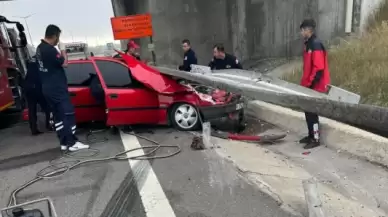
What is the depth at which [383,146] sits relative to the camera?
15.0 ft

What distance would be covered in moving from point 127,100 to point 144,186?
263 cm

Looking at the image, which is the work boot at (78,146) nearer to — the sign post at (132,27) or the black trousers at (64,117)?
the black trousers at (64,117)

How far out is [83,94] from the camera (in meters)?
7.22

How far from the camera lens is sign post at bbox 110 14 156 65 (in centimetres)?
1392

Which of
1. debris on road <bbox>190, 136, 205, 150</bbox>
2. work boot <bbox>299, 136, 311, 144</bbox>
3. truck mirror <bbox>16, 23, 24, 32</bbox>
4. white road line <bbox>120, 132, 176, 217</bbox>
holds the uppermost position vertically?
truck mirror <bbox>16, 23, 24, 32</bbox>

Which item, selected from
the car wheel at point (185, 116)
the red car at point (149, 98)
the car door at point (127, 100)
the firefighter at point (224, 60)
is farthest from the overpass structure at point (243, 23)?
the car door at point (127, 100)

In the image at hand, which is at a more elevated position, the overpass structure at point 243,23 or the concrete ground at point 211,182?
the overpass structure at point 243,23

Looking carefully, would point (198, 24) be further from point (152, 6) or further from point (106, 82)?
point (106, 82)

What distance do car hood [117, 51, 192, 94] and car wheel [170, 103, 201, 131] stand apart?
306 millimetres

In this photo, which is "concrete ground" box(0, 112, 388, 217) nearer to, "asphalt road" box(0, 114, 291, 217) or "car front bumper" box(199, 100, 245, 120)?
"asphalt road" box(0, 114, 291, 217)

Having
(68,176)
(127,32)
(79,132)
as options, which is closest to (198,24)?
(127,32)

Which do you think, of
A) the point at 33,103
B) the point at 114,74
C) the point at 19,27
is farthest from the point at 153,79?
the point at 19,27

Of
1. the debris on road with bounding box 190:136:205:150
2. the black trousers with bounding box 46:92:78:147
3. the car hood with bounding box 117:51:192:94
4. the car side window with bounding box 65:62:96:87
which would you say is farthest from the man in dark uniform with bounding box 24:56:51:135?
the debris on road with bounding box 190:136:205:150

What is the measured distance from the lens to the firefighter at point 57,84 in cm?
585
